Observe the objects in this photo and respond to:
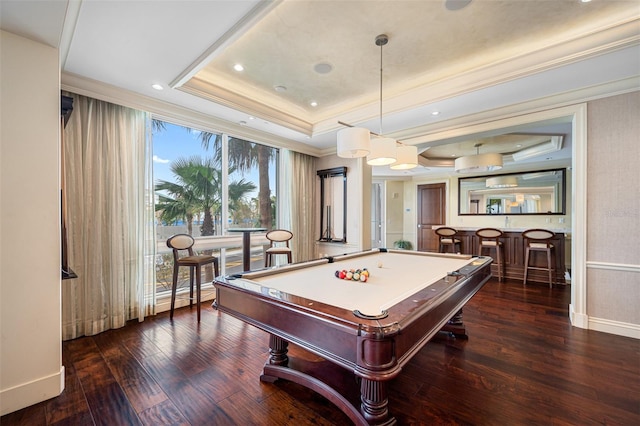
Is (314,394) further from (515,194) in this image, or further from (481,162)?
(515,194)

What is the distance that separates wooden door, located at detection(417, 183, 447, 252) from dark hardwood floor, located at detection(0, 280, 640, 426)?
5.15 metres

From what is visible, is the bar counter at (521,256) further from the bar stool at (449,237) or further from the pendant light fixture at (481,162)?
the pendant light fixture at (481,162)

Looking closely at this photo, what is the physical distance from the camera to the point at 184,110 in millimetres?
3477

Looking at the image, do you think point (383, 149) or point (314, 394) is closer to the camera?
point (314, 394)

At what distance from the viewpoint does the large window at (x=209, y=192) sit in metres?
3.52

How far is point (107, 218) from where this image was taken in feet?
9.53

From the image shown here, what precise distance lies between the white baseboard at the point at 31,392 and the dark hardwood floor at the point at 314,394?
0.05 meters

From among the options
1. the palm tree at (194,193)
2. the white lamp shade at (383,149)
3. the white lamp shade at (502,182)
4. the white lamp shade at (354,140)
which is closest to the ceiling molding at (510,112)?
the white lamp shade at (383,149)

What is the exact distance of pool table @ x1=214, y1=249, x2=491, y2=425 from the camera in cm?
113

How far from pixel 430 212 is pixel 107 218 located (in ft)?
25.3

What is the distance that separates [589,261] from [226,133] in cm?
485

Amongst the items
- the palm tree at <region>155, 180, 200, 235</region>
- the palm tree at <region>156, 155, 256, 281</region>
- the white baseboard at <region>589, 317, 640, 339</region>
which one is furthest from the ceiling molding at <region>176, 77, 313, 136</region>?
the white baseboard at <region>589, 317, 640, 339</region>

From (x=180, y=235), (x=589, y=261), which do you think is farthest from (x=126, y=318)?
(x=589, y=261)

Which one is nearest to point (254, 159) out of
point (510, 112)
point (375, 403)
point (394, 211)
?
point (510, 112)
